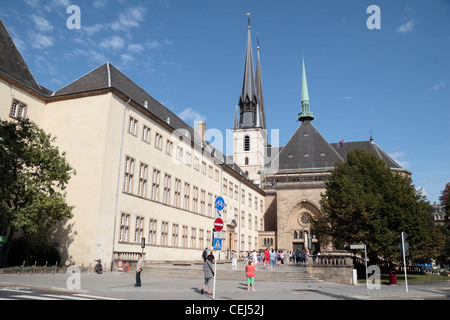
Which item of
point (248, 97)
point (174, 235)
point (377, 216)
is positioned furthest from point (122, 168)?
point (248, 97)

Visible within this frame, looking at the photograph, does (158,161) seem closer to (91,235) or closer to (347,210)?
(91,235)

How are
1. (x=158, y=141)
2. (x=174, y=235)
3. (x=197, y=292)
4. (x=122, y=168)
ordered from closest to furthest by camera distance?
(x=197, y=292) < (x=122, y=168) < (x=158, y=141) < (x=174, y=235)

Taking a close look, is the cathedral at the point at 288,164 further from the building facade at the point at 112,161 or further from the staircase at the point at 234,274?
the staircase at the point at 234,274

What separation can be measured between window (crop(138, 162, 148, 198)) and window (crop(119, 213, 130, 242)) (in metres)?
2.77

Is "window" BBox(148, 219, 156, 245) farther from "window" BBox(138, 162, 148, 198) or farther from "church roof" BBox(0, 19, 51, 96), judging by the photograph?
"church roof" BBox(0, 19, 51, 96)

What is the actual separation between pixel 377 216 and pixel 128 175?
20.9m

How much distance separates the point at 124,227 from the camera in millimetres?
29469

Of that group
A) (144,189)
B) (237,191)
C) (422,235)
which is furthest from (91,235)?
(237,191)

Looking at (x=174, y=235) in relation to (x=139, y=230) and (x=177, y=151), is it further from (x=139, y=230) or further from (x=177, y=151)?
(x=177, y=151)

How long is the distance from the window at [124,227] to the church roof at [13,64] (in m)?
12.0

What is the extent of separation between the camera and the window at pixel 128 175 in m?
30.4

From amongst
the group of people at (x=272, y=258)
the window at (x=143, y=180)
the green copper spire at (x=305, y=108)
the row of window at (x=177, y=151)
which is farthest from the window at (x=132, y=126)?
the green copper spire at (x=305, y=108)

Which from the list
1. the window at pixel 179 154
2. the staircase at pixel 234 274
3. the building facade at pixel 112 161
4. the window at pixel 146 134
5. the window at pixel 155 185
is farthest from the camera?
the window at pixel 179 154

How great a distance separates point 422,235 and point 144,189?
23.7 metres
